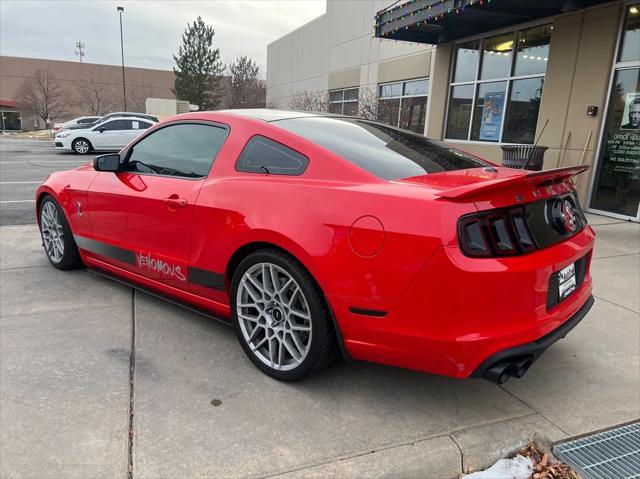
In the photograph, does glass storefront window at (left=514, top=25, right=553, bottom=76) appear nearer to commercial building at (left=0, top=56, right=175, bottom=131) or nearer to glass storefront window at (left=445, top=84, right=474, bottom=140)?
glass storefront window at (left=445, top=84, right=474, bottom=140)

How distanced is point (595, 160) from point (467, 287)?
25.2 feet

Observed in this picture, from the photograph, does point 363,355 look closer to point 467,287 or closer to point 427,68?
point 467,287

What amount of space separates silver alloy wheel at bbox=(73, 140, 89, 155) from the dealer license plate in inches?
830

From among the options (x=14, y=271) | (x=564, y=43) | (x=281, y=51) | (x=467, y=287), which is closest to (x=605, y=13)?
(x=564, y=43)

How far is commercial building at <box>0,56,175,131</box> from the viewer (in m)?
58.3

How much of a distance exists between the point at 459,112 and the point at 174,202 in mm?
10132

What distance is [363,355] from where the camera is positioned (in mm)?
2434

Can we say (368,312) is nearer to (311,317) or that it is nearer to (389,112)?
(311,317)

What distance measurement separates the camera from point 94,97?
197 feet

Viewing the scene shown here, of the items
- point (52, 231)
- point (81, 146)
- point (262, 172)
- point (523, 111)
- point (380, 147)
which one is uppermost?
point (523, 111)

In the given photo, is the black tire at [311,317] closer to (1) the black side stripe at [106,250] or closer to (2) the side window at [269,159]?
(2) the side window at [269,159]

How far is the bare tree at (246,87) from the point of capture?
1485 inches

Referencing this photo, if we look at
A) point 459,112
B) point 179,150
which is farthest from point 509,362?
point 459,112

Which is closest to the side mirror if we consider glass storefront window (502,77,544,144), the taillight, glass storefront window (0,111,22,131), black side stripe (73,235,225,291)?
black side stripe (73,235,225,291)
